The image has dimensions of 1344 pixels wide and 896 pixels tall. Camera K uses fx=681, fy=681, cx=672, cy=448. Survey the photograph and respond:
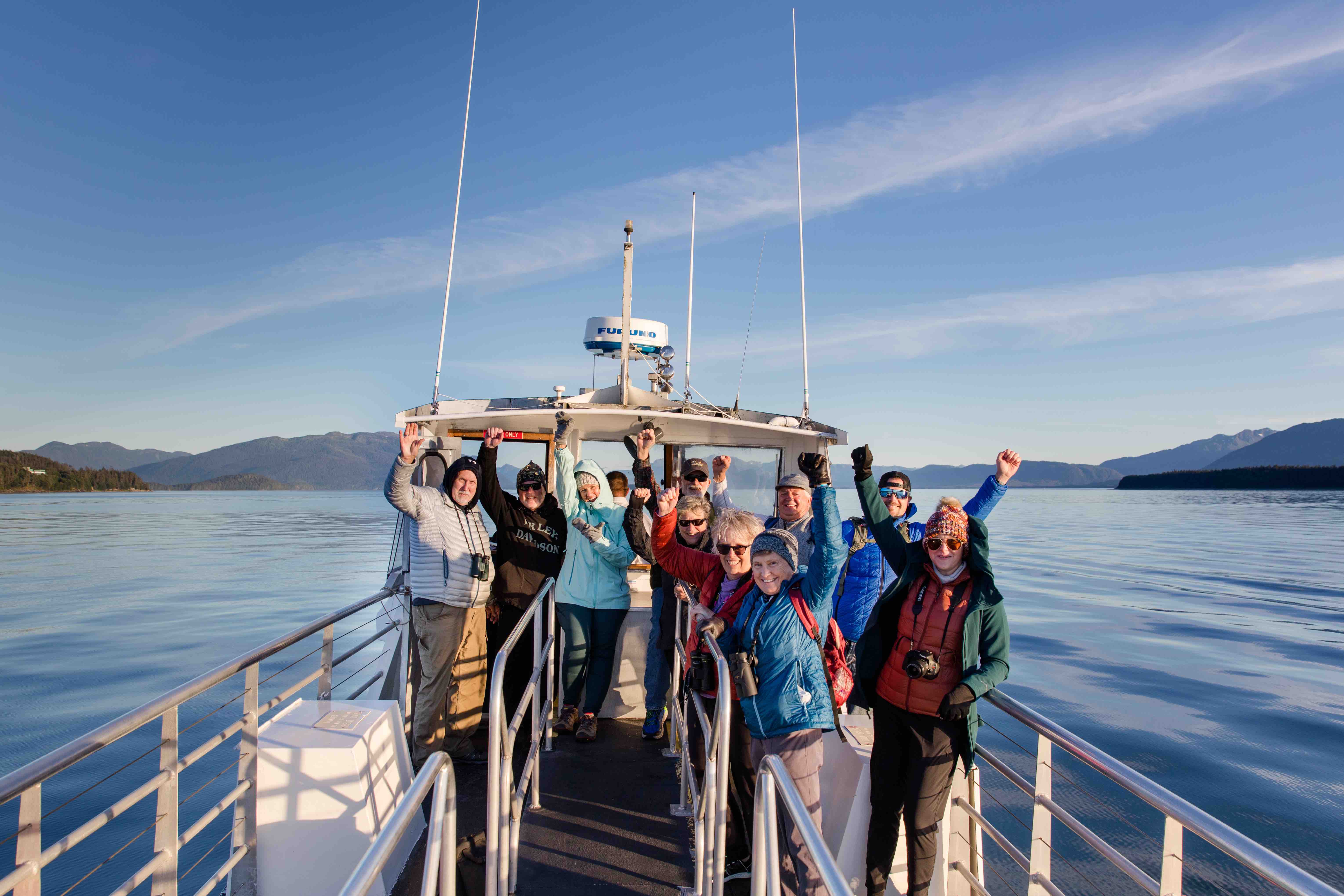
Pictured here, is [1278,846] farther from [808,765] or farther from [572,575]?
[572,575]

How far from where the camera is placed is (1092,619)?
15.2m

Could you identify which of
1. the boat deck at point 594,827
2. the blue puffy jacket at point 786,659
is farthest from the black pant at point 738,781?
the boat deck at point 594,827

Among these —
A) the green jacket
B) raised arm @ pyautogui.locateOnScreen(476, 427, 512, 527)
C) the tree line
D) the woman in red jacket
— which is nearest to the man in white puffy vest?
raised arm @ pyautogui.locateOnScreen(476, 427, 512, 527)

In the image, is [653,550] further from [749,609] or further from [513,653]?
[513,653]

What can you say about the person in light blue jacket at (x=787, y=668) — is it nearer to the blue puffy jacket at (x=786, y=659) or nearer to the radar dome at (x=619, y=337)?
the blue puffy jacket at (x=786, y=659)

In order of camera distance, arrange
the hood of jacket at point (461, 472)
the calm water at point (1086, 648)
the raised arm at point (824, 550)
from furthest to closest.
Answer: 1. the calm water at point (1086, 648)
2. the hood of jacket at point (461, 472)
3. the raised arm at point (824, 550)

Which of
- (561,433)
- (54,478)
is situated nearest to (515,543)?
(561,433)

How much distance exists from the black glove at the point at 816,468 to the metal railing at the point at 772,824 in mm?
1547

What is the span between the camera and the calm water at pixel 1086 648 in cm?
679

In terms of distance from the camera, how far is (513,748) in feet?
10.9

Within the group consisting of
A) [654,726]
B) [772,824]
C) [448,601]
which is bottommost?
[654,726]

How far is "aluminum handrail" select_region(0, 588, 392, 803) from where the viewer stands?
5.17 ft

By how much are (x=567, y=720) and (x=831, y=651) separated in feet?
8.03

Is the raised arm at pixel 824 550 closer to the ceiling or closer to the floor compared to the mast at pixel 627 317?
closer to the floor
